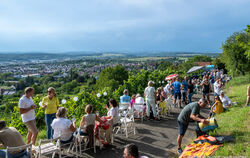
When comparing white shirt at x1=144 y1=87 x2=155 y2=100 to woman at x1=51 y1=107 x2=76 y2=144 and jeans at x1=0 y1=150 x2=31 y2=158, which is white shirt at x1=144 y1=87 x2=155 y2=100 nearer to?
woman at x1=51 y1=107 x2=76 y2=144

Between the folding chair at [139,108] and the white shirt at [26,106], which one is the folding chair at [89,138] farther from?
the folding chair at [139,108]

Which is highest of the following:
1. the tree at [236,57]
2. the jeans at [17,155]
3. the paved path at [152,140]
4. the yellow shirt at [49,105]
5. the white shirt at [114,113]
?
the tree at [236,57]

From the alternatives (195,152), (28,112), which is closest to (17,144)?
(28,112)

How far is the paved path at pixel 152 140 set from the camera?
5.00 m

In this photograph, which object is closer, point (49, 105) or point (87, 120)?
point (87, 120)

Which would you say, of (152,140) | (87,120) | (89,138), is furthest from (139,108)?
(87,120)

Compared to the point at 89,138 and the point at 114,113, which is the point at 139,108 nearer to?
the point at 114,113

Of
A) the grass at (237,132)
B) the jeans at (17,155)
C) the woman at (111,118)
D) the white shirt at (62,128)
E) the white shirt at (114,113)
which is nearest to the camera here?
the jeans at (17,155)

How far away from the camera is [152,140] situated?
5879 mm

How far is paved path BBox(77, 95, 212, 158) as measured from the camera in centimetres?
500

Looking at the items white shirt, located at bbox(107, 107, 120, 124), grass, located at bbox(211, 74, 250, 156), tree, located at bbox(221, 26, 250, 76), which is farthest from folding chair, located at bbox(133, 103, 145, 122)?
tree, located at bbox(221, 26, 250, 76)

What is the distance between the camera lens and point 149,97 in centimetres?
773

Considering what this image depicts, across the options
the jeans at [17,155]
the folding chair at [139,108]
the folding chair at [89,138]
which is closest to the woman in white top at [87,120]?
the folding chair at [89,138]

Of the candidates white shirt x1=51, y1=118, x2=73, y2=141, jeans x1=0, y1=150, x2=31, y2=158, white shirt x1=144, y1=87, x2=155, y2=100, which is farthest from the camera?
white shirt x1=144, y1=87, x2=155, y2=100
